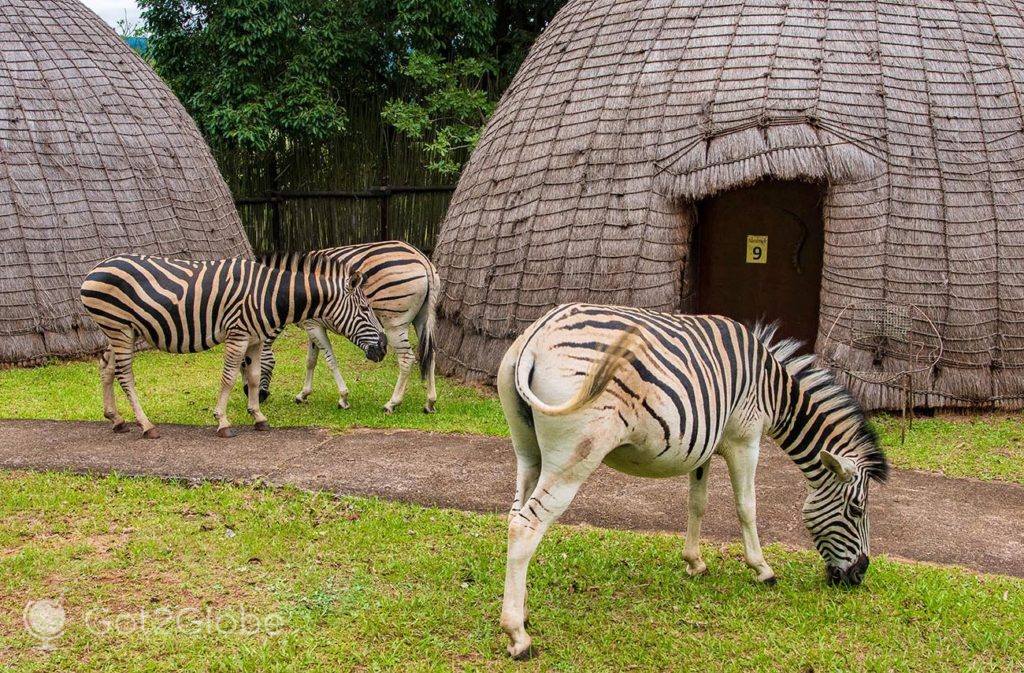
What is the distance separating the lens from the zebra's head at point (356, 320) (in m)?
8.84

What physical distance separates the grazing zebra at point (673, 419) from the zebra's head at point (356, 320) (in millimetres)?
4308

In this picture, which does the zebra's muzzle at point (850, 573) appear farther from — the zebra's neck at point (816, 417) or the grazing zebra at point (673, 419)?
the zebra's neck at point (816, 417)

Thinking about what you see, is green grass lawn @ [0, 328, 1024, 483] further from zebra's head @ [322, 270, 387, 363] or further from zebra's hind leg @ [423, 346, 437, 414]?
zebra's head @ [322, 270, 387, 363]

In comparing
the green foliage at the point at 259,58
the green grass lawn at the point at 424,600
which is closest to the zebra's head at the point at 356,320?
the green grass lawn at the point at 424,600

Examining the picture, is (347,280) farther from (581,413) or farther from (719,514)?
(581,413)

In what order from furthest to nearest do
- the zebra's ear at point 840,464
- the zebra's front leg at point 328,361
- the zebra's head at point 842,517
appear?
the zebra's front leg at point 328,361 < the zebra's head at point 842,517 < the zebra's ear at point 840,464

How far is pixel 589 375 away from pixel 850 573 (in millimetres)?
2088

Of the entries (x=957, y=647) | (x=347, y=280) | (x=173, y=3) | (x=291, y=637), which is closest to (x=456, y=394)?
(x=347, y=280)

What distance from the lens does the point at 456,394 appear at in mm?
10391

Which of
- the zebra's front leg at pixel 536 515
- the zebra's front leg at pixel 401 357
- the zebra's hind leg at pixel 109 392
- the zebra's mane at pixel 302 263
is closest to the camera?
the zebra's front leg at pixel 536 515

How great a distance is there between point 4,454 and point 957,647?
714 cm

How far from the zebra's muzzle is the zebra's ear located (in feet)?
1.64

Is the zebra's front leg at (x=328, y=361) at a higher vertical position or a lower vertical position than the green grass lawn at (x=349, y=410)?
higher

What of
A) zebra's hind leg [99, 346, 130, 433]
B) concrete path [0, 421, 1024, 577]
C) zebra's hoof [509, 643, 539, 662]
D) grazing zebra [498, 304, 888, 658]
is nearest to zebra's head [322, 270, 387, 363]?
concrete path [0, 421, 1024, 577]
